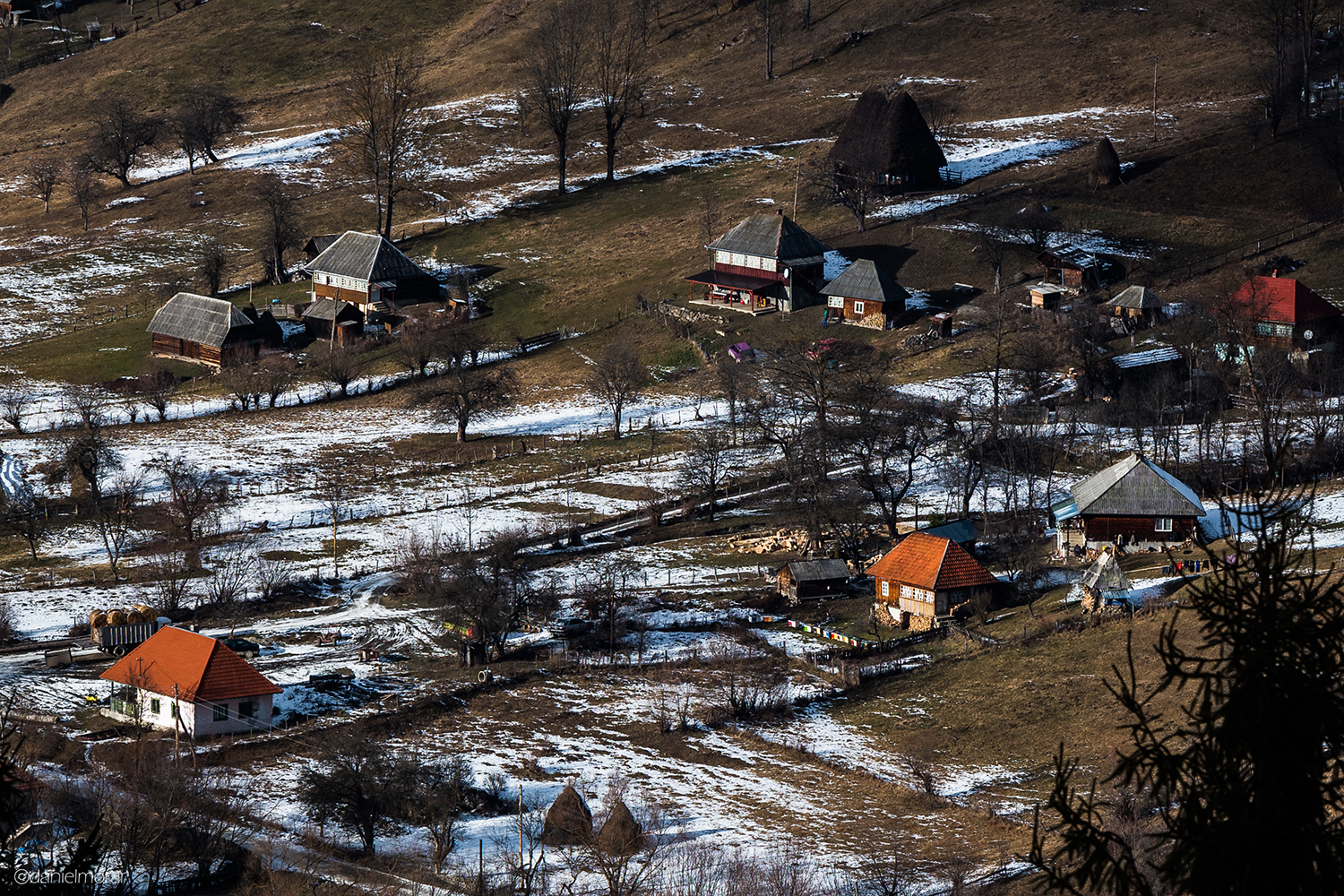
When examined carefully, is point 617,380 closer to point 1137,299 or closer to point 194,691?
point 1137,299

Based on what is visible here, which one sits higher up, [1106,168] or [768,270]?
[1106,168]

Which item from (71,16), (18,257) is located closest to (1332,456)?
(18,257)

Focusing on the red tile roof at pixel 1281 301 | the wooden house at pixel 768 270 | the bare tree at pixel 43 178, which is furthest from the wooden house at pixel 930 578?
the bare tree at pixel 43 178

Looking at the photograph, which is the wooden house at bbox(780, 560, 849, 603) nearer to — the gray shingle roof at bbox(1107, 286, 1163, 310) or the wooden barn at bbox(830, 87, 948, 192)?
the gray shingle roof at bbox(1107, 286, 1163, 310)

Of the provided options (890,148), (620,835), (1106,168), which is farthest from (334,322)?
(620,835)

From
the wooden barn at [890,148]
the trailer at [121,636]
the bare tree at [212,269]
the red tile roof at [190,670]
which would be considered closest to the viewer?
the red tile roof at [190,670]

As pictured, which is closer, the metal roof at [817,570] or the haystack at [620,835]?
the haystack at [620,835]

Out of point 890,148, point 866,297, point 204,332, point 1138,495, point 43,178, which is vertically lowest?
point 1138,495

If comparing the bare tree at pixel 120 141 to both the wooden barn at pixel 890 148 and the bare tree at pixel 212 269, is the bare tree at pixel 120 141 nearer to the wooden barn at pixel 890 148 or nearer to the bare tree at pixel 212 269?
the bare tree at pixel 212 269
